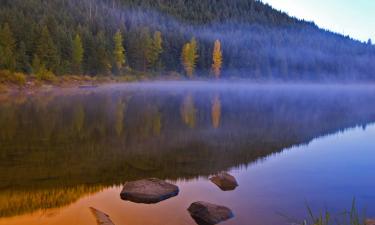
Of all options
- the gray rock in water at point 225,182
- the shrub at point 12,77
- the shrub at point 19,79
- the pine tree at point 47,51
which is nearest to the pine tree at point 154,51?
the pine tree at point 47,51

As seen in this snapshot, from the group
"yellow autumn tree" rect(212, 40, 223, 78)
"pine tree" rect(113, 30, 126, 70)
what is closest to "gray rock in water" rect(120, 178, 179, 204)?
"pine tree" rect(113, 30, 126, 70)

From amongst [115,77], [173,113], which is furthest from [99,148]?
[115,77]

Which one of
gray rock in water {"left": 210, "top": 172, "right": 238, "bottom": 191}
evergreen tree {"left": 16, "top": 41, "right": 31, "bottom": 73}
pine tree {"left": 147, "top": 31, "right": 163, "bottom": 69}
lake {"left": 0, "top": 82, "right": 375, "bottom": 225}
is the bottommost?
lake {"left": 0, "top": 82, "right": 375, "bottom": 225}

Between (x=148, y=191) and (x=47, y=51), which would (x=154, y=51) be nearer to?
(x=47, y=51)

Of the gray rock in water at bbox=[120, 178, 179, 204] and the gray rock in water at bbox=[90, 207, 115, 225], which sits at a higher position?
the gray rock in water at bbox=[120, 178, 179, 204]

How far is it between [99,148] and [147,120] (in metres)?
11.2

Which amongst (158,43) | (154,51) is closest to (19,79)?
(154,51)

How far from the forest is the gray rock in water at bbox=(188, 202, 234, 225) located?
2148 inches

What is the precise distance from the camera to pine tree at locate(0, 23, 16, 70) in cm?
5950

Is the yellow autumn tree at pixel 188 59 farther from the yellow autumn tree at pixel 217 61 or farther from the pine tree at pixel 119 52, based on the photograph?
the pine tree at pixel 119 52

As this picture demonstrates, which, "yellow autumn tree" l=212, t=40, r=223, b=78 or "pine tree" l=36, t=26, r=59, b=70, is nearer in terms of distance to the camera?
"pine tree" l=36, t=26, r=59, b=70

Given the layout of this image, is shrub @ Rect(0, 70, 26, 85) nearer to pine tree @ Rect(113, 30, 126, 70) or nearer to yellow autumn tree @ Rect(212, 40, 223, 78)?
pine tree @ Rect(113, 30, 126, 70)

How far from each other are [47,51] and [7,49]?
9.92m

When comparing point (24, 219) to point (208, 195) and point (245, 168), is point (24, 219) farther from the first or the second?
point (245, 168)
